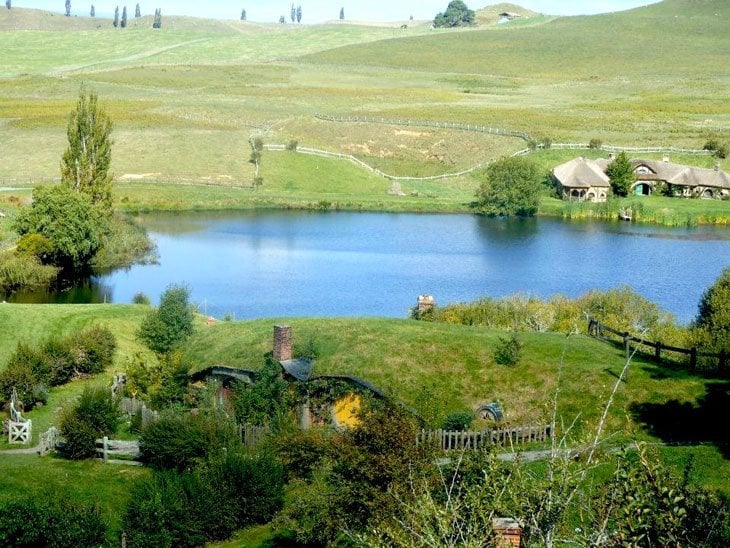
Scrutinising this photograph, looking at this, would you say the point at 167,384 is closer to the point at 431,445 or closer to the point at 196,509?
the point at 196,509

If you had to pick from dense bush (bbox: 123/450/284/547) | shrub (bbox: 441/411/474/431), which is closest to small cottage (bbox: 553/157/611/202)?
shrub (bbox: 441/411/474/431)

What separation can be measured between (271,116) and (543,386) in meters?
105

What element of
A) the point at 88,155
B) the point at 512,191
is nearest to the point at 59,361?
the point at 88,155

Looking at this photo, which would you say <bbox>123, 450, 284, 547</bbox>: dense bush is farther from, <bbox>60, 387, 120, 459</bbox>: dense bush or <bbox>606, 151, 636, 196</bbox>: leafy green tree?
<bbox>606, 151, 636, 196</bbox>: leafy green tree

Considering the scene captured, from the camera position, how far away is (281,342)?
3372 cm

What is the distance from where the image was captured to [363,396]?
1252 inches

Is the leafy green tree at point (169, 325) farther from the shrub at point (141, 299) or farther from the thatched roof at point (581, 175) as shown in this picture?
the thatched roof at point (581, 175)

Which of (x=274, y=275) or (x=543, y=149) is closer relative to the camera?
(x=274, y=275)

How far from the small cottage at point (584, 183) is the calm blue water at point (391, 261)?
7573 millimetres

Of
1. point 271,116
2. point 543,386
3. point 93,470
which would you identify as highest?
point 271,116

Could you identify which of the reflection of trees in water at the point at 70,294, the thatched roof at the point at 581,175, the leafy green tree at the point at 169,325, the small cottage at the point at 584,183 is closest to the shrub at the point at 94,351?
the leafy green tree at the point at 169,325

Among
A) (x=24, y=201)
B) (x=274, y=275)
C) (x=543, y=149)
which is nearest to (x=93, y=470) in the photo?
(x=274, y=275)

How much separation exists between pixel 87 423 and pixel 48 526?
7.55 m

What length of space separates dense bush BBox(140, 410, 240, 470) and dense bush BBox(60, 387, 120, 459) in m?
1.74
